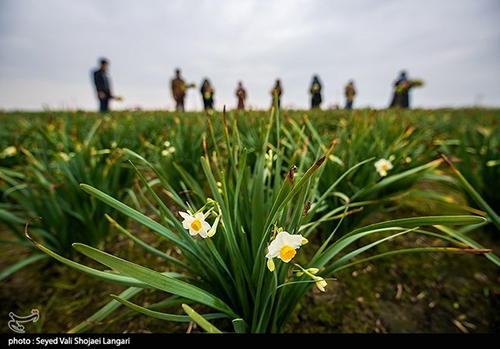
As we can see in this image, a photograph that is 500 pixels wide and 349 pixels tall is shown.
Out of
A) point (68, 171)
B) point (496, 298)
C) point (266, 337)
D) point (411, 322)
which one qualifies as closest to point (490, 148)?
point (496, 298)

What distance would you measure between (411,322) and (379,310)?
0.14 metres

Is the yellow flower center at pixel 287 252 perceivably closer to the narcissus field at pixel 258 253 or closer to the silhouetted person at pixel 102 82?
the narcissus field at pixel 258 253

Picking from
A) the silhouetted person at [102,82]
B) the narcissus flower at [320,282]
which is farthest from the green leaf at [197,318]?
the silhouetted person at [102,82]

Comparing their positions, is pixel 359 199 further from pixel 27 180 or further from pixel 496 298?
pixel 27 180

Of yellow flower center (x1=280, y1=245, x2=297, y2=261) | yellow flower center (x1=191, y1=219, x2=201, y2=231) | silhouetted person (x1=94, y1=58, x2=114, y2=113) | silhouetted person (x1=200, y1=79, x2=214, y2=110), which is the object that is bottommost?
yellow flower center (x1=280, y1=245, x2=297, y2=261)

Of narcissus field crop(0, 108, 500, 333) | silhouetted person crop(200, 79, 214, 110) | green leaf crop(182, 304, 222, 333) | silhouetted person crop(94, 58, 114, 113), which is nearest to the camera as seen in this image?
green leaf crop(182, 304, 222, 333)

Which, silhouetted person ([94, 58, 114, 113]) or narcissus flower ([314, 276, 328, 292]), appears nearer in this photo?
narcissus flower ([314, 276, 328, 292])

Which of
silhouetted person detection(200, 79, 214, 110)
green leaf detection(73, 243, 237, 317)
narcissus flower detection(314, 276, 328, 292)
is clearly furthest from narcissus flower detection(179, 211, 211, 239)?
silhouetted person detection(200, 79, 214, 110)

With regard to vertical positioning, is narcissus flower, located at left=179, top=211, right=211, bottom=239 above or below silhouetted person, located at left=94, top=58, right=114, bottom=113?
below

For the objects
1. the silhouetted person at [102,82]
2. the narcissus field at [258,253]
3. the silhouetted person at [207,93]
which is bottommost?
the narcissus field at [258,253]

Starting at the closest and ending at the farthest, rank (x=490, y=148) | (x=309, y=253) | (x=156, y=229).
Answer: (x=156, y=229) → (x=309, y=253) → (x=490, y=148)

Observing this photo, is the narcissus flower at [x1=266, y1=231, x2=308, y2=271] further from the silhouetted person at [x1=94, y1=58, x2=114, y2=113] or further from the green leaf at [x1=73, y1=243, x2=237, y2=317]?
the silhouetted person at [x1=94, y1=58, x2=114, y2=113]

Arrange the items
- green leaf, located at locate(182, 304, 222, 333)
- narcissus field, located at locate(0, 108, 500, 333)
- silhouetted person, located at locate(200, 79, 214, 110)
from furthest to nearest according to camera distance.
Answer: silhouetted person, located at locate(200, 79, 214, 110) → narcissus field, located at locate(0, 108, 500, 333) → green leaf, located at locate(182, 304, 222, 333)

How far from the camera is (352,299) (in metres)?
1.22
